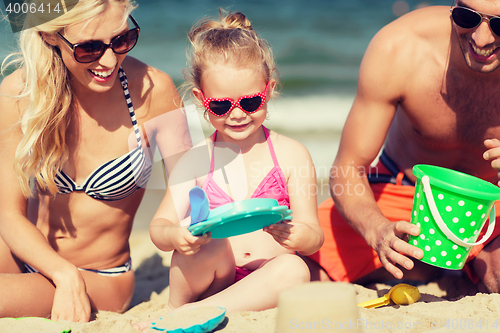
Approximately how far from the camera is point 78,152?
7.91 feet

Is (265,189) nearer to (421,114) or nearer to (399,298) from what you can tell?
(399,298)

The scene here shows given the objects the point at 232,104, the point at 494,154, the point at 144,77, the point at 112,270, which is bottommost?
the point at 112,270

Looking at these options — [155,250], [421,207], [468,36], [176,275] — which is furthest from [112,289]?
[468,36]

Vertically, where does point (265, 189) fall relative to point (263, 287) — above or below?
above

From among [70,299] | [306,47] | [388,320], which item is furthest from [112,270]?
[306,47]

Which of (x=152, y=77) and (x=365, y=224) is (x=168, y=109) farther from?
(x=365, y=224)

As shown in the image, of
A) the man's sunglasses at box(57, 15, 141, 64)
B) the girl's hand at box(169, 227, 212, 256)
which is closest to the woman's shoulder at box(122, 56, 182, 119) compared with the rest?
the man's sunglasses at box(57, 15, 141, 64)

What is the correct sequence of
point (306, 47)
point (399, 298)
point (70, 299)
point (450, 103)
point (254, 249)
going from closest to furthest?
1. point (70, 299)
2. point (399, 298)
3. point (254, 249)
4. point (450, 103)
5. point (306, 47)

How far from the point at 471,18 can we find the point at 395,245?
113cm

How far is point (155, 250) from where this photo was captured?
3631 mm

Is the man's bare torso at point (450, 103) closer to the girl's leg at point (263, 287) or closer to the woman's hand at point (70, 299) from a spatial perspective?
the girl's leg at point (263, 287)

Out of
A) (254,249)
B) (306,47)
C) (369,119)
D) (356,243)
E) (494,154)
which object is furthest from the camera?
(306,47)

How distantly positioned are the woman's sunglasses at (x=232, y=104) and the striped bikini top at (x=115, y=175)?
53 cm

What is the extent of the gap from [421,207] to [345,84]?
6.85 m
